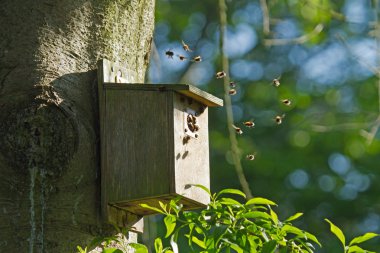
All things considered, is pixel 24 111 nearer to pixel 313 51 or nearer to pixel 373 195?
pixel 373 195

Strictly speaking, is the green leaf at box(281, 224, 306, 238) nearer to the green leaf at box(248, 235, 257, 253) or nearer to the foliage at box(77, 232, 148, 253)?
the green leaf at box(248, 235, 257, 253)

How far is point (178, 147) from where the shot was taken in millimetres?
3857

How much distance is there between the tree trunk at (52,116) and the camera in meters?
3.54

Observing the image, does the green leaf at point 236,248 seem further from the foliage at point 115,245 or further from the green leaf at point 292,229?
the foliage at point 115,245

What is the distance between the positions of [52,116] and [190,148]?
0.58 meters

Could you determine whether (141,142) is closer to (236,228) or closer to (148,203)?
(148,203)

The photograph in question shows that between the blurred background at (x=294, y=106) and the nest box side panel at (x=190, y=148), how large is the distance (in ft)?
31.0

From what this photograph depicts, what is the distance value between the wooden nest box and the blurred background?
31.9 feet

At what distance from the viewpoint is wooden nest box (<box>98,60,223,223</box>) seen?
149 inches

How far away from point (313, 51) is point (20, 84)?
1423 cm

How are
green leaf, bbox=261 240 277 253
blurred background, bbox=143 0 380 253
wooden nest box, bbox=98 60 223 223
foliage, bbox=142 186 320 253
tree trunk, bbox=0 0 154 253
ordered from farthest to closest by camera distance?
blurred background, bbox=143 0 380 253, wooden nest box, bbox=98 60 223 223, tree trunk, bbox=0 0 154 253, foliage, bbox=142 186 320 253, green leaf, bbox=261 240 277 253

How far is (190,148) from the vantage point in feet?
13.1

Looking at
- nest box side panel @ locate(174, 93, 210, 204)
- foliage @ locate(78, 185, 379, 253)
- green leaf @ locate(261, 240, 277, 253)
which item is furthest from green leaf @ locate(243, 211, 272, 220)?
nest box side panel @ locate(174, 93, 210, 204)

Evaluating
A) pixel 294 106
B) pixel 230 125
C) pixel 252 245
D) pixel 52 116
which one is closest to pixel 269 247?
pixel 252 245
